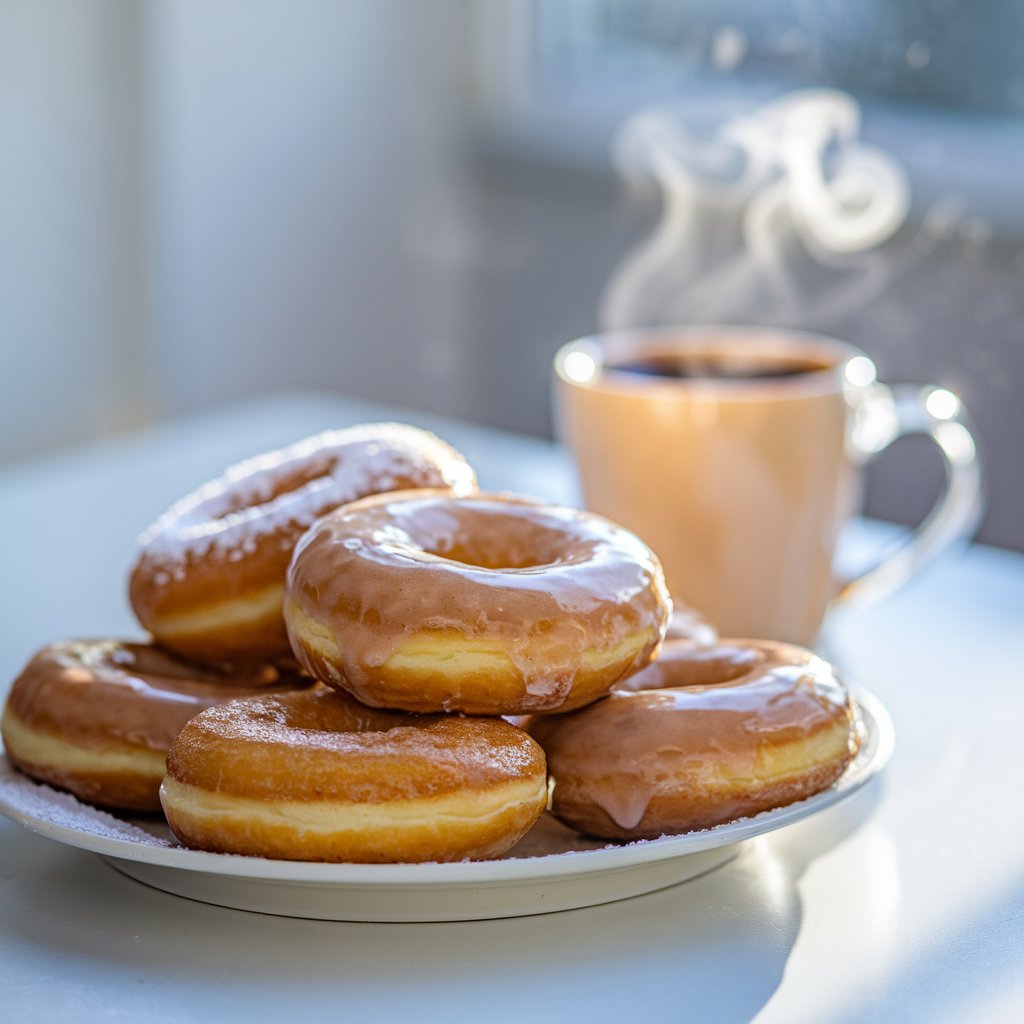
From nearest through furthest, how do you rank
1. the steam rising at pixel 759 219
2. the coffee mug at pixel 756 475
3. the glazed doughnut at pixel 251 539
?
the glazed doughnut at pixel 251 539, the coffee mug at pixel 756 475, the steam rising at pixel 759 219

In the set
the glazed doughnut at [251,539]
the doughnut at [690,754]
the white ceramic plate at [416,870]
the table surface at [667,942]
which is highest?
the glazed doughnut at [251,539]

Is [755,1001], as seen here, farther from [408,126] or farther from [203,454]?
[408,126]

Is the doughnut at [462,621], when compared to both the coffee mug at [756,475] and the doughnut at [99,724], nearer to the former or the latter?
the doughnut at [99,724]

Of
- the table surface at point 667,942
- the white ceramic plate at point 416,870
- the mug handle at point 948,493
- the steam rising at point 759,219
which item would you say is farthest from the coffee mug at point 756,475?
the steam rising at point 759,219

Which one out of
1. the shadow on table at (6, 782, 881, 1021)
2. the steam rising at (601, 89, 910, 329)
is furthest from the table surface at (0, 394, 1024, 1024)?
the steam rising at (601, 89, 910, 329)

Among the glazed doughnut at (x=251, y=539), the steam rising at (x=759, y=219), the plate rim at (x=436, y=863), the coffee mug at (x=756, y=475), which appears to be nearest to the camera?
the plate rim at (x=436, y=863)

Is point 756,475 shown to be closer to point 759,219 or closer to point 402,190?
point 759,219

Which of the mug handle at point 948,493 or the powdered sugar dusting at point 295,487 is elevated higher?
the powdered sugar dusting at point 295,487
